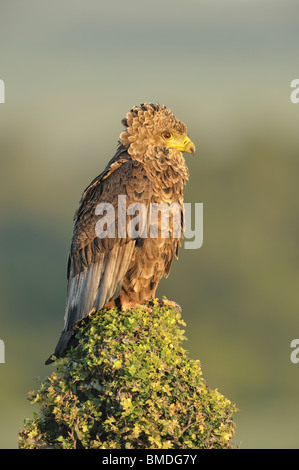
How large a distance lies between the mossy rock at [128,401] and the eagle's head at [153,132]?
2.36 m

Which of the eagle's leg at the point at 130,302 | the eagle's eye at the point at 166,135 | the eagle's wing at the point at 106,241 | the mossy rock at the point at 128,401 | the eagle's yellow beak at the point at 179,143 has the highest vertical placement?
the eagle's eye at the point at 166,135

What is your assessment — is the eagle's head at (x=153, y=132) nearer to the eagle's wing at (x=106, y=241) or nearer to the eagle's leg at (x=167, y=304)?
the eagle's wing at (x=106, y=241)

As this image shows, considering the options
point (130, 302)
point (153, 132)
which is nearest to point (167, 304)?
point (130, 302)

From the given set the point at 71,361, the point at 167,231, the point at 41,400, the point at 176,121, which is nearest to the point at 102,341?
the point at 71,361

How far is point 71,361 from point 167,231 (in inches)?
84.1

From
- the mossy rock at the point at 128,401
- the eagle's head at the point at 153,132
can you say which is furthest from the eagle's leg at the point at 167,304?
the eagle's head at the point at 153,132

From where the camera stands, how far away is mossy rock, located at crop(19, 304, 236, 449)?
567 cm

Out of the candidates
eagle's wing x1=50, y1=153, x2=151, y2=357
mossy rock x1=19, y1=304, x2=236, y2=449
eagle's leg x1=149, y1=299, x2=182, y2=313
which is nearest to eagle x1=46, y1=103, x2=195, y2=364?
eagle's wing x1=50, y1=153, x2=151, y2=357

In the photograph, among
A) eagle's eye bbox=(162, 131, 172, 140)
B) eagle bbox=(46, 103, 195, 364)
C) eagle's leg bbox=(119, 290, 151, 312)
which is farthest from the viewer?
eagle's eye bbox=(162, 131, 172, 140)

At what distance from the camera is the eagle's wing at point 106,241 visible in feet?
24.0

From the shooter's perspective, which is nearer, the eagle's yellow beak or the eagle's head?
the eagle's head

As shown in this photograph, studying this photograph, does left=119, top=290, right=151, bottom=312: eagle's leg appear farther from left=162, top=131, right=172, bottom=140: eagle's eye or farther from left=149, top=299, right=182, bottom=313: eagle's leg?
left=162, top=131, right=172, bottom=140: eagle's eye

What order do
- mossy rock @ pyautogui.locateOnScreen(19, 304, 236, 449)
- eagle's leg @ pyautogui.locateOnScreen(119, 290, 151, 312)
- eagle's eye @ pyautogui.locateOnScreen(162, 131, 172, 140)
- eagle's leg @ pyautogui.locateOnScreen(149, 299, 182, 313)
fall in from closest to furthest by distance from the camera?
mossy rock @ pyautogui.locateOnScreen(19, 304, 236, 449)
eagle's leg @ pyautogui.locateOnScreen(119, 290, 151, 312)
eagle's leg @ pyautogui.locateOnScreen(149, 299, 182, 313)
eagle's eye @ pyautogui.locateOnScreen(162, 131, 172, 140)

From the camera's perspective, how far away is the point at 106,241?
7402 millimetres
